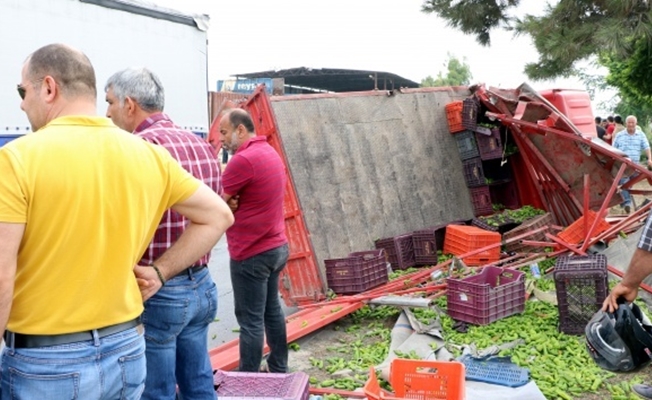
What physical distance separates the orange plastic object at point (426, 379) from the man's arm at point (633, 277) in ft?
3.26

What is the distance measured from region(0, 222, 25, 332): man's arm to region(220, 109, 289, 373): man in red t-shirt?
294 cm

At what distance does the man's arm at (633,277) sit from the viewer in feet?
12.6

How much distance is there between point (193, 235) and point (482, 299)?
4.53 m

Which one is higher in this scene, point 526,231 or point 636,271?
point 636,271

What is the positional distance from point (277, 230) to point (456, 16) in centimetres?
802

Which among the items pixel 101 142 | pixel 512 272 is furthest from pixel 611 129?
pixel 101 142

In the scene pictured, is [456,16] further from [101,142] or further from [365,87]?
[365,87]

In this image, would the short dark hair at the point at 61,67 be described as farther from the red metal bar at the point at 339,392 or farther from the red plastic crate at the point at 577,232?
the red plastic crate at the point at 577,232

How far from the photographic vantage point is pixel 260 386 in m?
4.14

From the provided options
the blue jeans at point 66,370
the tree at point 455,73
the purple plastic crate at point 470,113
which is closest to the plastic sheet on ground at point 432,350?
the blue jeans at point 66,370

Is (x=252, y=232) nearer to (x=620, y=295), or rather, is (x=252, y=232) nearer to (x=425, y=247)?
(x=620, y=295)

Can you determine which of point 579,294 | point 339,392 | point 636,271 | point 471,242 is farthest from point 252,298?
point 471,242

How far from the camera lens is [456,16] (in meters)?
12.0

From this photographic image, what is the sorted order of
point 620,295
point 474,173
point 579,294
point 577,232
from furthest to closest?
point 474,173 < point 577,232 < point 579,294 < point 620,295
